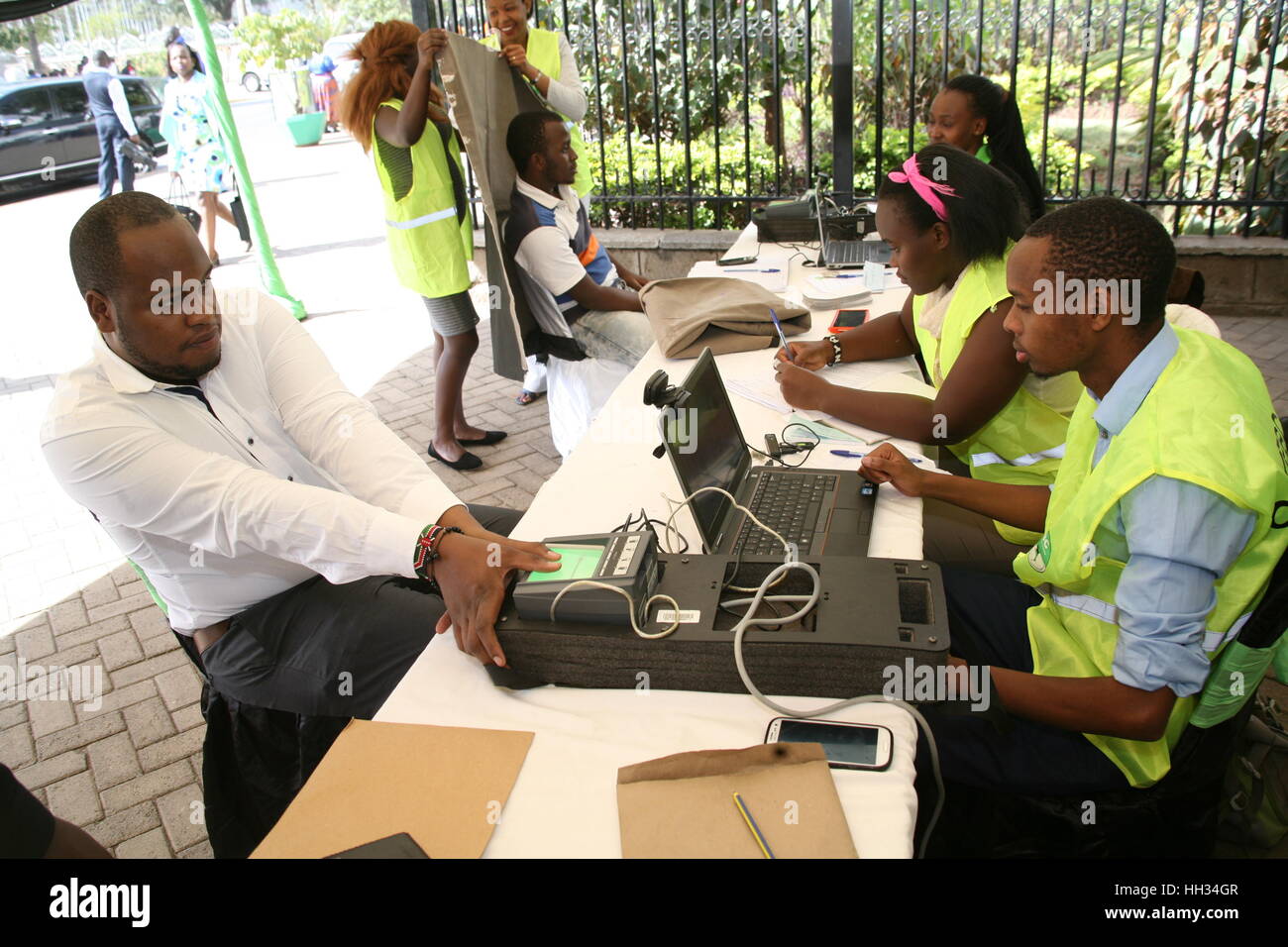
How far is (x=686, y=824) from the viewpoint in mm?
Answer: 1190

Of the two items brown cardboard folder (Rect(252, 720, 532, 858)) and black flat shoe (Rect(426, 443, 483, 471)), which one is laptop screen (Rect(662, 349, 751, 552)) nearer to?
brown cardboard folder (Rect(252, 720, 532, 858))

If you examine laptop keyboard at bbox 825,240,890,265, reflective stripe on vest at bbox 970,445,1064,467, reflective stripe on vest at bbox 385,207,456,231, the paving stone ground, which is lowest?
the paving stone ground

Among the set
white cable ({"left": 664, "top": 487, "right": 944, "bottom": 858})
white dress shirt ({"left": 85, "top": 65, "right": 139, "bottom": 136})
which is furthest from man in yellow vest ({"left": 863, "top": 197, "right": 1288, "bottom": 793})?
white dress shirt ({"left": 85, "top": 65, "right": 139, "bottom": 136})

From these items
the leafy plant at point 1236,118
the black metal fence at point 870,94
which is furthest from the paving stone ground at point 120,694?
the black metal fence at point 870,94

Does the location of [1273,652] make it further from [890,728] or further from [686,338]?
[686,338]

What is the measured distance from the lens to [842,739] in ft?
4.33

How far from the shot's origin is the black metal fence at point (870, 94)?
498cm

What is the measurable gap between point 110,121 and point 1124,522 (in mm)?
9691

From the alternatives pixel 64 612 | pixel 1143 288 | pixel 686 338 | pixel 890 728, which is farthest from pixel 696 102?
pixel 890 728

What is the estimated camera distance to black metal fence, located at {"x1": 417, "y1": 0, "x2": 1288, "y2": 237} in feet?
16.4

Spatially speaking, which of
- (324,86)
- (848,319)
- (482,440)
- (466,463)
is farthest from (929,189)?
(324,86)

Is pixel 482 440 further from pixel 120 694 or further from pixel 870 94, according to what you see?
pixel 870 94
